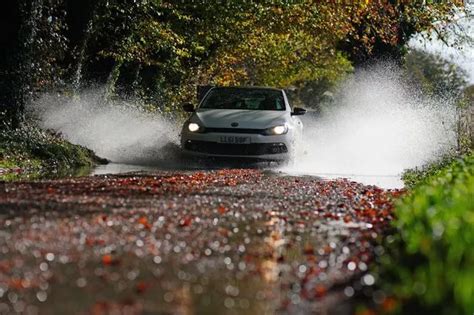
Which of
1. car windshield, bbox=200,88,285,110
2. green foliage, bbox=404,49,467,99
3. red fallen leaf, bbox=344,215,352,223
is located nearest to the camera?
red fallen leaf, bbox=344,215,352,223

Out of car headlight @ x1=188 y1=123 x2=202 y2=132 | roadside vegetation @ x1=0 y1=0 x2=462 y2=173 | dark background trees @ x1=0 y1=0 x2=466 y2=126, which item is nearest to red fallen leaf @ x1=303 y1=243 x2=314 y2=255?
roadside vegetation @ x1=0 y1=0 x2=462 y2=173

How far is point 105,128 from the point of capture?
23.9 meters

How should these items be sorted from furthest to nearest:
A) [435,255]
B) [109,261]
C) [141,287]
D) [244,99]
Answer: [244,99], [109,261], [435,255], [141,287]

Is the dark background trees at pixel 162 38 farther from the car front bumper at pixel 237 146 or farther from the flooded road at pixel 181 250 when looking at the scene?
the flooded road at pixel 181 250

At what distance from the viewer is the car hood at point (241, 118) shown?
17.0m

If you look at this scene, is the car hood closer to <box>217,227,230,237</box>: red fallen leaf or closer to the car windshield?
the car windshield

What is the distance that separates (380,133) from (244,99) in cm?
1082

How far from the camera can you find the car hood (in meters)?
17.0

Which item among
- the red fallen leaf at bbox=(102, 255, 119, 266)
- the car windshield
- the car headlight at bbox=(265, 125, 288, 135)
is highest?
the car windshield

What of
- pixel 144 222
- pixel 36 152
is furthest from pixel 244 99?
pixel 144 222

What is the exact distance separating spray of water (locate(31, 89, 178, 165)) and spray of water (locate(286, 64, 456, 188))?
357 centimetres

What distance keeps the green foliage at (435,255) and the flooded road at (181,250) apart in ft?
0.90

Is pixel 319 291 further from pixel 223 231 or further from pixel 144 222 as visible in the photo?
pixel 144 222

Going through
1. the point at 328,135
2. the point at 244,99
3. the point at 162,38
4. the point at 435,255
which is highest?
the point at 162,38
